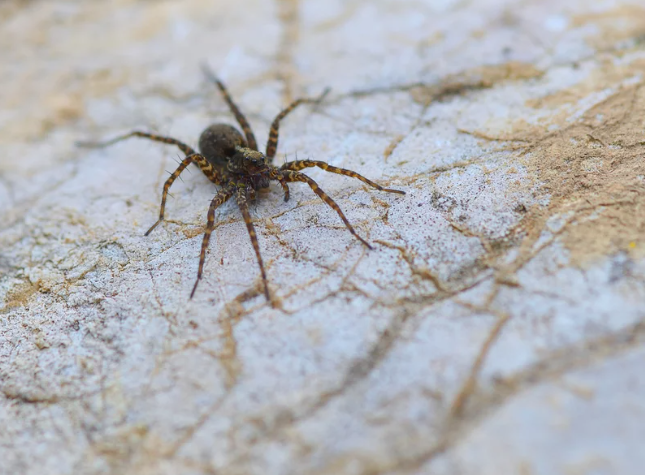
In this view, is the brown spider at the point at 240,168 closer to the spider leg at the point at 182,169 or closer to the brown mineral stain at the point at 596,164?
the spider leg at the point at 182,169

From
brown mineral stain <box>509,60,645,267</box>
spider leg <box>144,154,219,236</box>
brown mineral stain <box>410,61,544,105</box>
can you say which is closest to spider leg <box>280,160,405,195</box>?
spider leg <box>144,154,219,236</box>

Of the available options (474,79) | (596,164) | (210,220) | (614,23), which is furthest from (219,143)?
(614,23)

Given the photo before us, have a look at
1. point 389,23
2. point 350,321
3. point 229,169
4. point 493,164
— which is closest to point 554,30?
point 389,23

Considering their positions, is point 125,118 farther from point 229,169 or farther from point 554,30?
point 554,30

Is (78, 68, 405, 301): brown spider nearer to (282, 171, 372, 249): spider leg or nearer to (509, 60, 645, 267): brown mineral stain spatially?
(282, 171, 372, 249): spider leg

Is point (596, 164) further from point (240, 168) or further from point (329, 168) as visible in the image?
point (240, 168)

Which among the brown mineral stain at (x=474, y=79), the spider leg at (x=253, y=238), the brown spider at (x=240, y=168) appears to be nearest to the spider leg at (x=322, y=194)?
the brown spider at (x=240, y=168)
